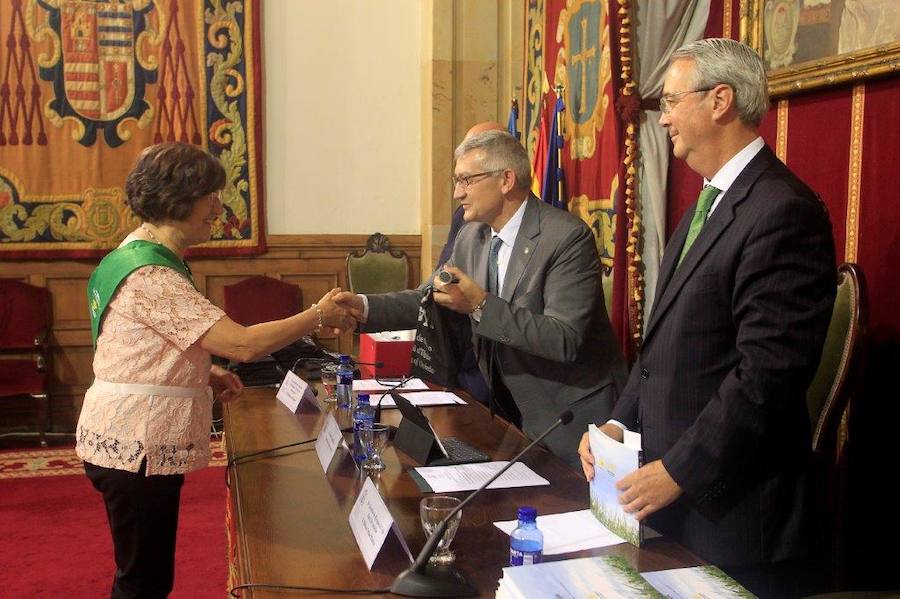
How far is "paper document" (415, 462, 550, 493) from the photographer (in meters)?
1.89

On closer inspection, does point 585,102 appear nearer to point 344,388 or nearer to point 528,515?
point 344,388

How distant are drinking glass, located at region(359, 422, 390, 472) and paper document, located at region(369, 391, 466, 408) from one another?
63cm

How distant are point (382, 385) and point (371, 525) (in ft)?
5.08

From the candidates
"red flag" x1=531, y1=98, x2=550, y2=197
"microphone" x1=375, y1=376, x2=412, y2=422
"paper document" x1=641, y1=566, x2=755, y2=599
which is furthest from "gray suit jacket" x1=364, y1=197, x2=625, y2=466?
"red flag" x1=531, y1=98, x2=550, y2=197

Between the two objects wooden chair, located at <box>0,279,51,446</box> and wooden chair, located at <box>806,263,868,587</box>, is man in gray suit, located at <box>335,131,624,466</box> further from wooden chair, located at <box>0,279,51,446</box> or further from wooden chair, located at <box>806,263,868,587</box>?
wooden chair, located at <box>0,279,51,446</box>

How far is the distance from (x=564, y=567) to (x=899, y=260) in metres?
1.73

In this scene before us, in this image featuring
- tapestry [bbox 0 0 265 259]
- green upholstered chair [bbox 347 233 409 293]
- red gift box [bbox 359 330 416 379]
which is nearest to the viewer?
red gift box [bbox 359 330 416 379]

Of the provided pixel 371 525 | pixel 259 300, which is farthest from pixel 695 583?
pixel 259 300

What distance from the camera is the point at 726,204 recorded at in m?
1.67

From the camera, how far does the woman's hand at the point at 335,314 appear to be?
8.73ft

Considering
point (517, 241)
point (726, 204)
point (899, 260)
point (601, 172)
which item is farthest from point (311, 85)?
point (726, 204)

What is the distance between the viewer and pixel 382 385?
305cm

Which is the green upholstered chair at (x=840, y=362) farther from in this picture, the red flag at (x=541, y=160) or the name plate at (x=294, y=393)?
the red flag at (x=541, y=160)

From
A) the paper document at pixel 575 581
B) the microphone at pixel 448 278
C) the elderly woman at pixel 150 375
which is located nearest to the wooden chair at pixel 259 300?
the microphone at pixel 448 278
